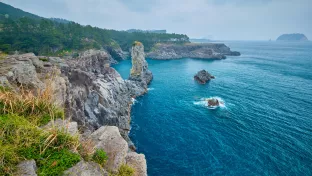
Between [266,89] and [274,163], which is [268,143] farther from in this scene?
[266,89]

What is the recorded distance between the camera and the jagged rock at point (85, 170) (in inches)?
294

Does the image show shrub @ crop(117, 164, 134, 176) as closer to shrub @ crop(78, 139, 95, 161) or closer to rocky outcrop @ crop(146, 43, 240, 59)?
shrub @ crop(78, 139, 95, 161)

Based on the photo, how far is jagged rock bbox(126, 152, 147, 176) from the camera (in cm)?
1095

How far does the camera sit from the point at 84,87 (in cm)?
3475

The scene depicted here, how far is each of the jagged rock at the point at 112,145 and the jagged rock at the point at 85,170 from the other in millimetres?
1144

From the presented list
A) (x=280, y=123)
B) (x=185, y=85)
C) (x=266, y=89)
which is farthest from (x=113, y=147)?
(x=266, y=89)

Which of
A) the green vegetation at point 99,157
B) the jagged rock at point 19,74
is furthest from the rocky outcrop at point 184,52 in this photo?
the green vegetation at point 99,157

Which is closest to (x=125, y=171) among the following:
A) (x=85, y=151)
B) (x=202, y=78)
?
(x=85, y=151)

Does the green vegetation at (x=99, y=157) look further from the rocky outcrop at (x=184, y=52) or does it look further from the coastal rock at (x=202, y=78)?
the rocky outcrop at (x=184, y=52)

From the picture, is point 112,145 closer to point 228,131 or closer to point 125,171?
point 125,171

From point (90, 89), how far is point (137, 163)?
29.8m

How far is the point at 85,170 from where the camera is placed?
7.83 meters

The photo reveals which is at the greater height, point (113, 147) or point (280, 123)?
point (113, 147)

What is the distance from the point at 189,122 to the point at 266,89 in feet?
144
